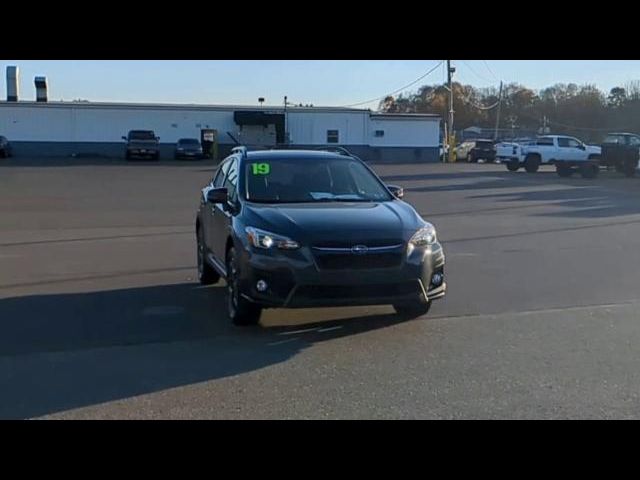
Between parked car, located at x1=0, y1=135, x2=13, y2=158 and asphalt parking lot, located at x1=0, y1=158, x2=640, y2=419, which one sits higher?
parked car, located at x1=0, y1=135, x2=13, y2=158

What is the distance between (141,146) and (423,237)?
44406 millimetres

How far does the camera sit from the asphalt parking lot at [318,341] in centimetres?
516

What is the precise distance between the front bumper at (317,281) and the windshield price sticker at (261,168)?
1.57 metres

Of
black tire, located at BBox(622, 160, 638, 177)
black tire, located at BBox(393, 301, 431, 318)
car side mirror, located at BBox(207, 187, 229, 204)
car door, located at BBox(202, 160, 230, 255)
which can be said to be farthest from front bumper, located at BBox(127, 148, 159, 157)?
black tire, located at BBox(393, 301, 431, 318)

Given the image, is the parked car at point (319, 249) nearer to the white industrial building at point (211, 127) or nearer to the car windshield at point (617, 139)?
the car windshield at point (617, 139)

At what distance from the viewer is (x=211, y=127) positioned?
55594mm

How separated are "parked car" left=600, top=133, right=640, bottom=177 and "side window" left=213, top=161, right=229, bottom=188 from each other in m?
32.1

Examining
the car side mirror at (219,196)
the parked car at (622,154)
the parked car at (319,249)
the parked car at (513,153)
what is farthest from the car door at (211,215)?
the parked car at (513,153)

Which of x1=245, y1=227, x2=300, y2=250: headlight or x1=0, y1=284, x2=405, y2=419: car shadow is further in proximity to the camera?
x1=245, y1=227, x2=300, y2=250: headlight

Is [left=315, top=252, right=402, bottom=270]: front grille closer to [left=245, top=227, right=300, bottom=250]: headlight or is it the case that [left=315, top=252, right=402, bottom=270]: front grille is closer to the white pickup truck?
[left=245, top=227, right=300, bottom=250]: headlight

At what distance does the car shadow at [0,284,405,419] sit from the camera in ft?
17.9

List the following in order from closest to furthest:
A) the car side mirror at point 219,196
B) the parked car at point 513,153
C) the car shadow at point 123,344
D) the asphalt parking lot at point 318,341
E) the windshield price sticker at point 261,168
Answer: the asphalt parking lot at point 318,341 → the car shadow at point 123,344 → the car side mirror at point 219,196 → the windshield price sticker at point 261,168 → the parked car at point 513,153

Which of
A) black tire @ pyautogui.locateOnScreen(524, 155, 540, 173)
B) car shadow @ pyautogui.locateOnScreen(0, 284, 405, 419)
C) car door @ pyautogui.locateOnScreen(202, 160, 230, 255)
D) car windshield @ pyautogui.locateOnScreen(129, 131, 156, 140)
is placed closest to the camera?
car shadow @ pyautogui.locateOnScreen(0, 284, 405, 419)
